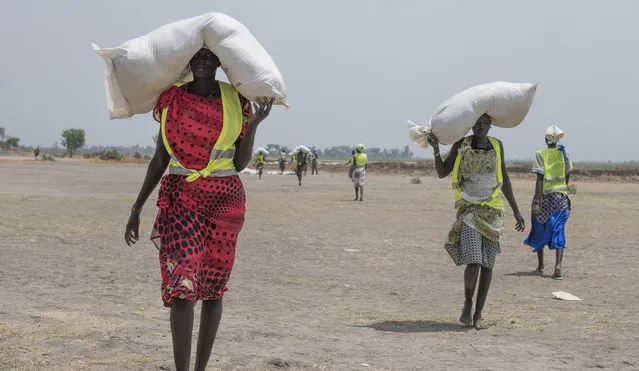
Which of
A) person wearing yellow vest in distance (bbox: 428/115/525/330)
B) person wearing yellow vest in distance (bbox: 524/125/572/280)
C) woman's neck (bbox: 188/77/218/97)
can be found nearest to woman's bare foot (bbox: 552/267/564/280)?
person wearing yellow vest in distance (bbox: 524/125/572/280)

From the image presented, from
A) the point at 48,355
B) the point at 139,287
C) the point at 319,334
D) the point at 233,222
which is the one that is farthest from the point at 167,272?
the point at 139,287

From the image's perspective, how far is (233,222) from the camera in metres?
4.20

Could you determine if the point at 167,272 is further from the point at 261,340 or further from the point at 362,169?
the point at 362,169

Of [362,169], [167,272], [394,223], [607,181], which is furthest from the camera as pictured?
[607,181]

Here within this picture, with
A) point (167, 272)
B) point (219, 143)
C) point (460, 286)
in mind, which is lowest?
point (460, 286)

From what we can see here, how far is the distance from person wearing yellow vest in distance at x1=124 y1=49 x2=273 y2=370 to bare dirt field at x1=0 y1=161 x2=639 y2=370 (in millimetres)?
833

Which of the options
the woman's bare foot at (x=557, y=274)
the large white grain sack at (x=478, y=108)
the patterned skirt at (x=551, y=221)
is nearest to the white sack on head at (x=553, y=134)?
the patterned skirt at (x=551, y=221)

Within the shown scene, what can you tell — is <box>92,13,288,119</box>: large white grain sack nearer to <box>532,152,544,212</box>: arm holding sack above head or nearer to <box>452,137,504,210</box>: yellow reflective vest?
<box>452,137,504,210</box>: yellow reflective vest

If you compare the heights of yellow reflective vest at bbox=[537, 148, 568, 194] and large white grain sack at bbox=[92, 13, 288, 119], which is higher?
large white grain sack at bbox=[92, 13, 288, 119]

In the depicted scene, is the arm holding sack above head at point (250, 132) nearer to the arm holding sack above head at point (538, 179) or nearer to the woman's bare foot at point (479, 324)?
the woman's bare foot at point (479, 324)

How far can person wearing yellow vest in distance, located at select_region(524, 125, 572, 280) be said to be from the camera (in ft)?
31.9

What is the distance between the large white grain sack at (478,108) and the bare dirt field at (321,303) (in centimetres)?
162

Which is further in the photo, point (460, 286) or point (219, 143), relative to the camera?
point (460, 286)

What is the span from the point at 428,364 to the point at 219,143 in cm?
208
